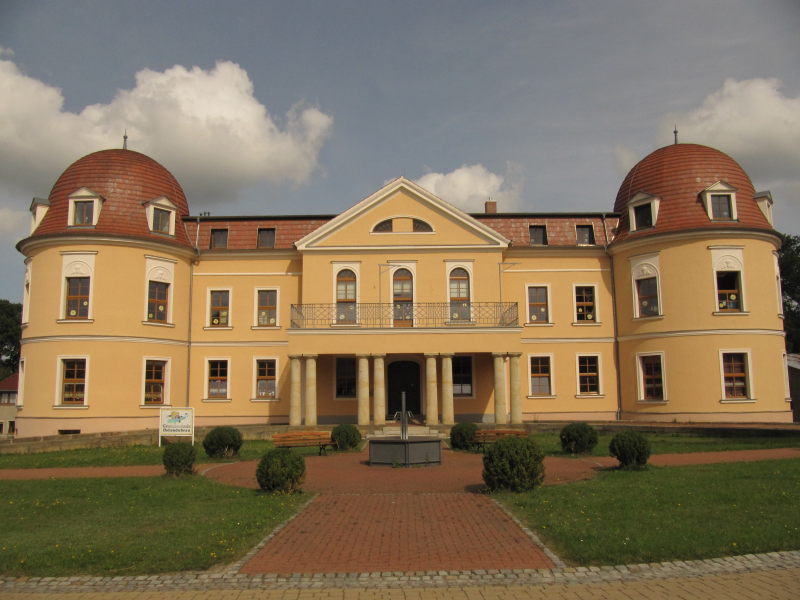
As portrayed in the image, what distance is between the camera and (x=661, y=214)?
28906 mm

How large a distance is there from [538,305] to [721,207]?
863 cm

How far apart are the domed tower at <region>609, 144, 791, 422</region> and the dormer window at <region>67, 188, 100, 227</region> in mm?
22498

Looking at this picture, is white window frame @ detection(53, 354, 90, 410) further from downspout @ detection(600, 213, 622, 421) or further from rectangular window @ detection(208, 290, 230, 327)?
downspout @ detection(600, 213, 622, 421)

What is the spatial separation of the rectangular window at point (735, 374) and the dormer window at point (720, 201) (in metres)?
5.71

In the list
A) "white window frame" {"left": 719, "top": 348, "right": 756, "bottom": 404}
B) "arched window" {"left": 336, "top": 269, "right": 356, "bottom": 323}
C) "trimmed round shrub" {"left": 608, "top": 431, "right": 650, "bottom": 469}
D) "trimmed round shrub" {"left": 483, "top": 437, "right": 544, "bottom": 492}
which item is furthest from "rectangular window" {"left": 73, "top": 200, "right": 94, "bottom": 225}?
"white window frame" {"left": 719, "top": 348, "right": 756, "bottom": 404}

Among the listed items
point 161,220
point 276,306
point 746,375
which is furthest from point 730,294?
point 161,220

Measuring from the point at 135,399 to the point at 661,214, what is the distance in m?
23.3

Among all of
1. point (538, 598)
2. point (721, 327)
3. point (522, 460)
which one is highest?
point (721, 327)

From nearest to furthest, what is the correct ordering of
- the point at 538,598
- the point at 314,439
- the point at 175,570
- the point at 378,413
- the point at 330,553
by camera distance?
the point at 538,598, the point at 175,570, the point at 330,553, the point at 314,439, the point at 378,413

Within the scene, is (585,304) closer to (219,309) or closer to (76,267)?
(219,309)

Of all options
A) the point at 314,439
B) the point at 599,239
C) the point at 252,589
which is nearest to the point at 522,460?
the point at 252,589

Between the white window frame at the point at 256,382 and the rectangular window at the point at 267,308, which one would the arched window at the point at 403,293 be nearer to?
the rectangular window at the point at 267,308

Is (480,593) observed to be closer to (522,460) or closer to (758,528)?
(758,528)

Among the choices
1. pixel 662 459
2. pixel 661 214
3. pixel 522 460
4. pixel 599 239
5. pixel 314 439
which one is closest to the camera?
pixel 522 460
